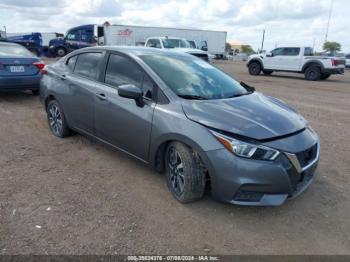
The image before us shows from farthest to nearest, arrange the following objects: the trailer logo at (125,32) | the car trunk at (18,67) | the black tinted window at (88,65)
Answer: the trailer logo at (125,32)
the car trunk at (18,67)
the black tinted window at (88,65)

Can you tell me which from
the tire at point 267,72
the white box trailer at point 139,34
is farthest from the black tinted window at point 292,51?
the white box trailer at point 139,34

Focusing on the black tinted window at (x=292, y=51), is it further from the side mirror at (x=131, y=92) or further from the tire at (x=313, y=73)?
the side mirror at (x=131, y=92)

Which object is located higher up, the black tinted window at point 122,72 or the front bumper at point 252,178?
the black tinted window at point 122,72

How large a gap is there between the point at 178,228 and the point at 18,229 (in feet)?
4.81

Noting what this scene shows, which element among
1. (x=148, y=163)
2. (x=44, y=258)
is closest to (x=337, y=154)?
(x=148, y=163)

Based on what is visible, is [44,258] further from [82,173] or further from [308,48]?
[308,48]

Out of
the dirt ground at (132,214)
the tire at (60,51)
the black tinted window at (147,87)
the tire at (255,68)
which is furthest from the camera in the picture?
the tire at (60,51)

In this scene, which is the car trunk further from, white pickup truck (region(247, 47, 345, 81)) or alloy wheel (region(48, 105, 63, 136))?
white pickup truck (region(247, 47, 345, 81))

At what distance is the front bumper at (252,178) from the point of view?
284 centimetres

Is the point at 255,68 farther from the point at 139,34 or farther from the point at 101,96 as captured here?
the point at 101,96

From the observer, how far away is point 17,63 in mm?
7668

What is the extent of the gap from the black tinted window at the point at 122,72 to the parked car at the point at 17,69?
4369mm

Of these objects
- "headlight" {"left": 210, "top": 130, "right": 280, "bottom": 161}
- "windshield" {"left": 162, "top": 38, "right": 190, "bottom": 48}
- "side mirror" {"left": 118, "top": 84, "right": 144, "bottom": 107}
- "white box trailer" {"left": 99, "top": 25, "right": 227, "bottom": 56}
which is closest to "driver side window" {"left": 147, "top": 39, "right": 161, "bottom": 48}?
"windshield" {"left": 162, "top": 38, "right": 190, "bottom": 48}

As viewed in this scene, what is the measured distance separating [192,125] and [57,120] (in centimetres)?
307
